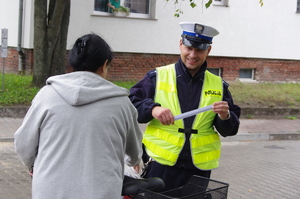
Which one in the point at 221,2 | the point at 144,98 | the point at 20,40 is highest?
the point at 221,2

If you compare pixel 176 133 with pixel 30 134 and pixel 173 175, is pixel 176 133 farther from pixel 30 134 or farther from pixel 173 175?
pixel 30 134

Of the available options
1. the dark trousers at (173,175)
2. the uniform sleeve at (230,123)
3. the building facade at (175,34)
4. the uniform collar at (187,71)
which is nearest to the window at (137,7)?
the building facade at (175,34)

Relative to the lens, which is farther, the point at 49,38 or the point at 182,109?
the point at 49,38

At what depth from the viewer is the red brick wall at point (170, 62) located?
15602 millimetres

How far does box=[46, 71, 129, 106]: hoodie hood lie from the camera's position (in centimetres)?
235

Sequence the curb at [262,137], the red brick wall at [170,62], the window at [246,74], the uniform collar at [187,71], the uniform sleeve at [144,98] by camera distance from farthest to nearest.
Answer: the window at [246,74] < the red brick wall at [170,62] < the curb at [262,137] < the uniform collar at [187,71] < the uniform sleeve at [144,98]

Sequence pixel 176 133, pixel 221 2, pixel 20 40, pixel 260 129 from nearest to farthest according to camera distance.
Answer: pixel 176 133
pixel 260 129
pixel 20 40
pixel 221 2

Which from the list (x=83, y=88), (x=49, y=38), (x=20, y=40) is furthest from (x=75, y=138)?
(x=20, y=40)

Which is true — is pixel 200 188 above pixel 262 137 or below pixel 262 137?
above

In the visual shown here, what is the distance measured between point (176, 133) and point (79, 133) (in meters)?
1.15

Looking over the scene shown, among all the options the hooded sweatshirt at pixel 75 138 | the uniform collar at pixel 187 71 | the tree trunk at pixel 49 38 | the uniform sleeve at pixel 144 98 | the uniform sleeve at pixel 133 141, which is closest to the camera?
the hooded sweatshirt at pixel 75 138

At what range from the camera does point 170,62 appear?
53.6 ft

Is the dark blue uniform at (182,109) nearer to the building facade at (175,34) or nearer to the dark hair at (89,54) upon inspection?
the dark hair at (89,54)

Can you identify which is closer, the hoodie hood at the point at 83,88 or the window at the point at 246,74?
the hoodie hood at the point at 83,88
